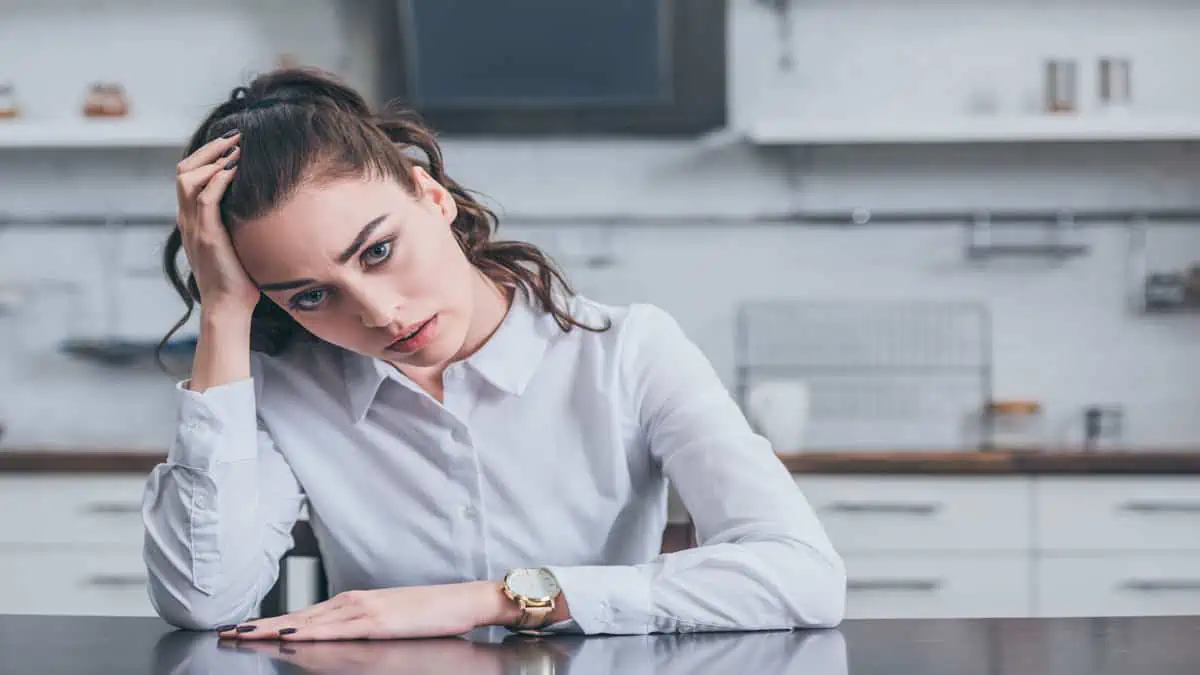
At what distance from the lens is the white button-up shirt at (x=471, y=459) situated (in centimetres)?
134

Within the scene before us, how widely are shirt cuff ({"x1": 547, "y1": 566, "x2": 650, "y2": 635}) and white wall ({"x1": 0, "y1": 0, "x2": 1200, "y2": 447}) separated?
→ 2411 millimetres

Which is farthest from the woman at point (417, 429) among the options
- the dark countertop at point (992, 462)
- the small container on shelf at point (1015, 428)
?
the small container on shelf at point (1015, 428)

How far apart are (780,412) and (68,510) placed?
168 cm

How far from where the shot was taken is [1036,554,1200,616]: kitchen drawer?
2980 millimetres

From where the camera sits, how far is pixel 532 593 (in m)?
1.17

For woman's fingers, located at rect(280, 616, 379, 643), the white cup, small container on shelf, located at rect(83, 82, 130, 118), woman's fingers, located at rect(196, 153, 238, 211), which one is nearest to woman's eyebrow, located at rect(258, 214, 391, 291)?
woman's fingers, located at rect(196, 153, 238, 211)

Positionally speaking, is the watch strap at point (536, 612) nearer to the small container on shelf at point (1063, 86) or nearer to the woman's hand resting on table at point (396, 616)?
the woman's hand resting on table at point (396, 616)

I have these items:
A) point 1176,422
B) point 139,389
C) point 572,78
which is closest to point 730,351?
point 572,78

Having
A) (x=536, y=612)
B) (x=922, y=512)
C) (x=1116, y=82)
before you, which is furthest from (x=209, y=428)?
(x=1116, y=82)

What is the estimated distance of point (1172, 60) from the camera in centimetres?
354

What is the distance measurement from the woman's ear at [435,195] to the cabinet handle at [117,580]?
2.01 m

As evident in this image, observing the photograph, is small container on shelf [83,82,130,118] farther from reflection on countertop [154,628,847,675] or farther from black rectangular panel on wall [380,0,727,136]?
reflection on countertop [154,628,847,675]

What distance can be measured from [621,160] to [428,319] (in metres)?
2.34

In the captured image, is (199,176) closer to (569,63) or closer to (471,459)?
(471,459)
